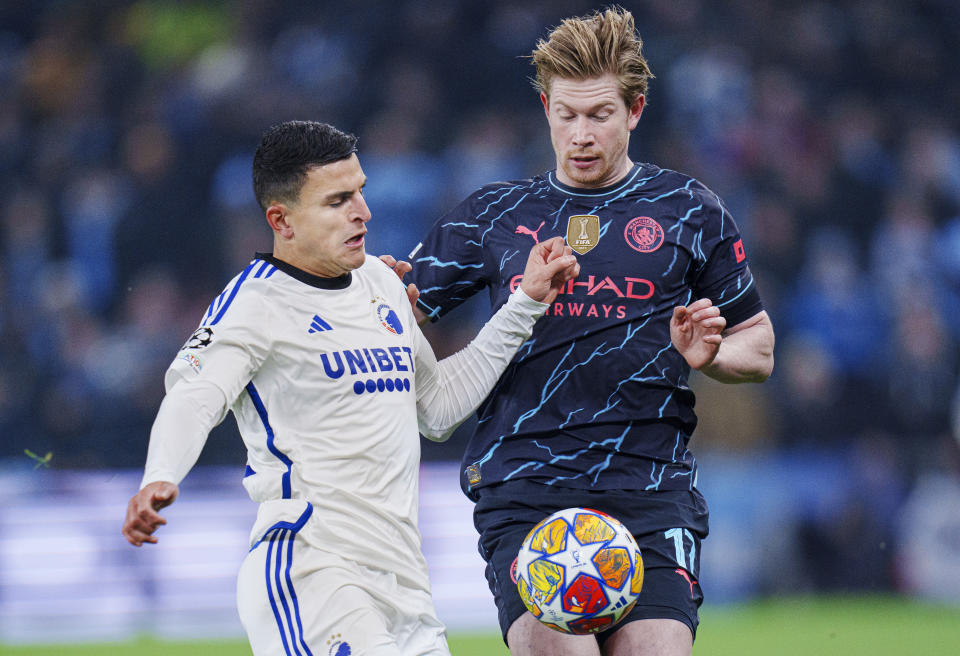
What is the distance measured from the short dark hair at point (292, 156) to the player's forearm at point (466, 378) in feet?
2.57

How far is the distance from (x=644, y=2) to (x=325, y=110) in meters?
3.68

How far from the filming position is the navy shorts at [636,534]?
164 inches

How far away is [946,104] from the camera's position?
13953mm

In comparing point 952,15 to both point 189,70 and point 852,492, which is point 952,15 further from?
point 189,70

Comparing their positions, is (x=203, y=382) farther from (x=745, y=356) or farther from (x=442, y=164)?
(x=442, y=164)

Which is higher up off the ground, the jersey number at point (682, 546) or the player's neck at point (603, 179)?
the player's neck at point (603, 179)

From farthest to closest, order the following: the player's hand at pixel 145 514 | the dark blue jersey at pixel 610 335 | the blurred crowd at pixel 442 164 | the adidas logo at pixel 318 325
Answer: the blurred crowd at pixel 442 164
the dark blue jersey at pixel 610 335
the adidas logo at pixel 318 325
the player's hand at pixel 145 514

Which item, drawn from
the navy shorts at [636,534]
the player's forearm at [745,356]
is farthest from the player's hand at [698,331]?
the navy shorts at [636,534]

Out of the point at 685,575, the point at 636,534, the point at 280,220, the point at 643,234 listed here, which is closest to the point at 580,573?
the point at 636,534

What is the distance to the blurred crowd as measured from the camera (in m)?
11.2

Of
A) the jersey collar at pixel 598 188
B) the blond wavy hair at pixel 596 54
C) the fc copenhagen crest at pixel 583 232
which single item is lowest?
the fc copenhagen crest at pixel 583 232

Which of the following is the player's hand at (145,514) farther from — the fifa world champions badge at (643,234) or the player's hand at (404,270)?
the fifa world champions badge at (643,234)

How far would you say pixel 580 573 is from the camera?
12.8 ft

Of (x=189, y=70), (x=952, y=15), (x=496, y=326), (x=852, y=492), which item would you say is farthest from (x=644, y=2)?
(x=496, y=326)
